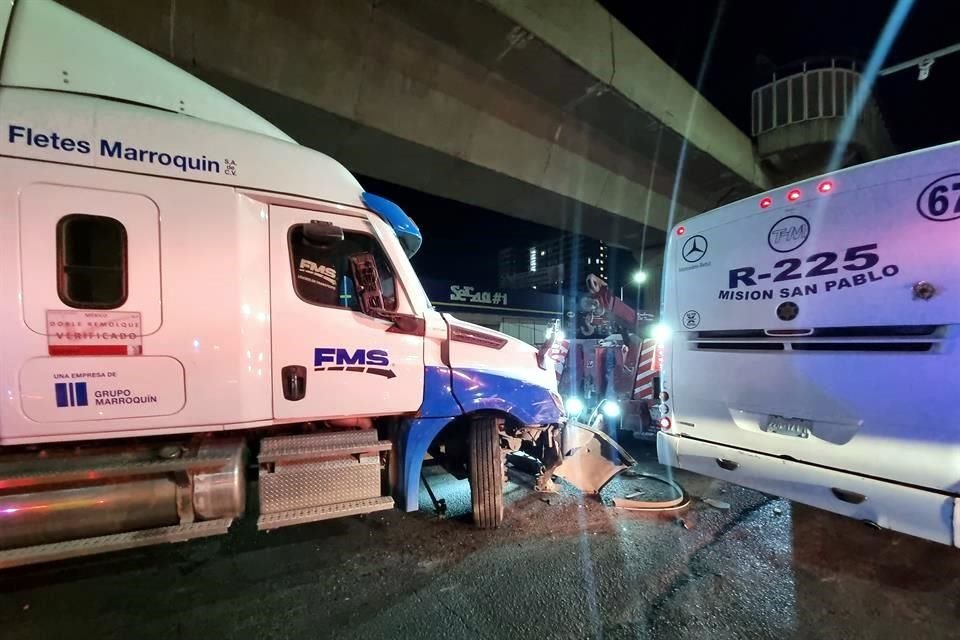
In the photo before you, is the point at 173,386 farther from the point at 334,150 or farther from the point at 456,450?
the point at 334,150

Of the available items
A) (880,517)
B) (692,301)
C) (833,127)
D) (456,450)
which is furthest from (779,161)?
(456,450)

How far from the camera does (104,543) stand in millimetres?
2584

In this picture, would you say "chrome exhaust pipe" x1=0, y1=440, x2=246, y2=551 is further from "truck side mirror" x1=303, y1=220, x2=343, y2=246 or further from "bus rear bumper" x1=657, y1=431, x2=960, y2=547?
"bus rear bumper" x1=657, y1=431, x2=960, y2=547

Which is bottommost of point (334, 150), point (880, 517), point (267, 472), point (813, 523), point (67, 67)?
point (813, 523)

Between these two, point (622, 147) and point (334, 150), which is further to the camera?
point (622, 147)

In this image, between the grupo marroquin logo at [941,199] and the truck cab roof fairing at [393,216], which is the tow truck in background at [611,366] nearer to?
the truck cab roof fairing at [393,216]

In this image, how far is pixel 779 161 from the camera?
11328 millimetres

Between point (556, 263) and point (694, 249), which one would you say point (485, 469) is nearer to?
point (694, 249)

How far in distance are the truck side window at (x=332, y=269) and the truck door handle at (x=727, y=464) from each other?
3199 millimetres

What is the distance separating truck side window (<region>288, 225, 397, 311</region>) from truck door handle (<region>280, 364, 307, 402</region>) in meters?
0.51

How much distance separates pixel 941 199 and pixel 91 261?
5488 mm

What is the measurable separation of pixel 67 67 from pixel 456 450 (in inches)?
160

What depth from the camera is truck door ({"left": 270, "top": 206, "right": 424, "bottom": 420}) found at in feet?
10.1

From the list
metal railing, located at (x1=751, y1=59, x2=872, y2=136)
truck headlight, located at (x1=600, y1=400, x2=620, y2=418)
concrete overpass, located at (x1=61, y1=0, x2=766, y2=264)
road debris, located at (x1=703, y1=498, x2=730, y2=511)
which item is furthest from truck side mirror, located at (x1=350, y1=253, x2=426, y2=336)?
metal railing, located at (x1=751, y1=59, x2=872, y2=136)
